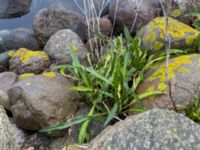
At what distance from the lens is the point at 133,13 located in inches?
154

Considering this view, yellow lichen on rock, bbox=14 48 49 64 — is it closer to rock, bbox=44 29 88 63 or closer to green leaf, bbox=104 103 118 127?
rock, bbox=44 29 88 63

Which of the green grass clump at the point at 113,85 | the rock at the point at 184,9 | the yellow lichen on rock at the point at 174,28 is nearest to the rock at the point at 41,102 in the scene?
the green grass clump at the point at 113,85

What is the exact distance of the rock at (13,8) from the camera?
5008 millimetres

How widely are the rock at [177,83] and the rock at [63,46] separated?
3.26 feet

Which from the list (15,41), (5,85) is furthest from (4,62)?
(5,85)

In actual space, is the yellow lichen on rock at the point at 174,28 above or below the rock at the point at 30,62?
above

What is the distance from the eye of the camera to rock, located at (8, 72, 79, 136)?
2.61m

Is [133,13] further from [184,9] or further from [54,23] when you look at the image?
[54,23]

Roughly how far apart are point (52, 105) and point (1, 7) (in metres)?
2.88

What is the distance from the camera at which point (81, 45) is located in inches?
139

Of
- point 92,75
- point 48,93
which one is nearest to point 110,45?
point 92,75

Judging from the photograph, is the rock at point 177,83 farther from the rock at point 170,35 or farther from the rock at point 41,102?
the rock at point 41,102

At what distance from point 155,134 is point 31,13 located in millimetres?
3859

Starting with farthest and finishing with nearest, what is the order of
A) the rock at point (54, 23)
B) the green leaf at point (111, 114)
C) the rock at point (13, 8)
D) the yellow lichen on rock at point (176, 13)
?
the rock at point (13, 8) → the rock at point (54, 23) → the yellow lichen on rock at point (176, 13) → the green leaf at point (111, 114)
